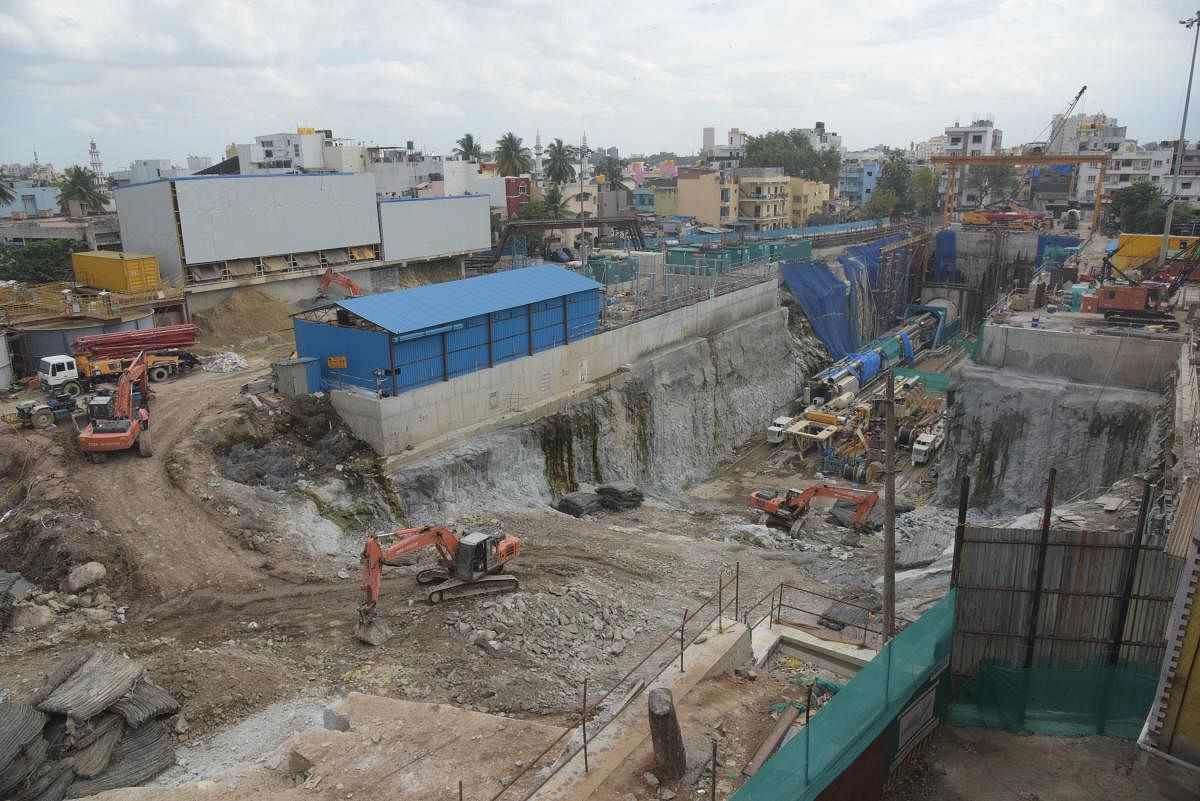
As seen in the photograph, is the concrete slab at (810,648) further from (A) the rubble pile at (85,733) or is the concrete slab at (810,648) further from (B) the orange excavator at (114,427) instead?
(B) the orange excavator at (114,427)

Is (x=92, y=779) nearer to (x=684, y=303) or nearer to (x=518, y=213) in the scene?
(x=684, y=303)

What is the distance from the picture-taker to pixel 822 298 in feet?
172

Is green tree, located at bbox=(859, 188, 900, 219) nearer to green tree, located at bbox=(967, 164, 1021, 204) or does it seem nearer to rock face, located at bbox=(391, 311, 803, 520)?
green tree, located at bbox=(967, 164, 1021, 204)

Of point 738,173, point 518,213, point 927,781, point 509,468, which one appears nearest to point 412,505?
point 509,468

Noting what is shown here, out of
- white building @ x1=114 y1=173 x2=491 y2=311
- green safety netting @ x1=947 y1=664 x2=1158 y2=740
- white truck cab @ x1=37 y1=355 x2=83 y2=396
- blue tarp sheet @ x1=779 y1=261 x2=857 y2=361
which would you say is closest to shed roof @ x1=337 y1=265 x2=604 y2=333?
white truck cab @ x1=37 y1=355 x2=83 y2=396

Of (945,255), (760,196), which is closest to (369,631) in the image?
(945,255)

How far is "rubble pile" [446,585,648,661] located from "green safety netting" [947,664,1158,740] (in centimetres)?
716

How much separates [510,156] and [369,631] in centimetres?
6844

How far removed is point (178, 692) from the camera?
1383cm

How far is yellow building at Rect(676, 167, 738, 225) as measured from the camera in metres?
79.1

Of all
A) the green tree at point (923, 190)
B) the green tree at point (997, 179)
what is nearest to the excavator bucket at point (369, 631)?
the green tree at point (923, 190)

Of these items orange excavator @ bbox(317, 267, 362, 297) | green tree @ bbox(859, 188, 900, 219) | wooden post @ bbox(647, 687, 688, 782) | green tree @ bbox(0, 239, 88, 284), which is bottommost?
wooden post @ bbox(647, 687, 688, 782)

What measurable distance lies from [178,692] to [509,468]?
14.7 meters

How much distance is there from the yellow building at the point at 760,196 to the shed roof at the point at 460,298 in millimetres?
52561
